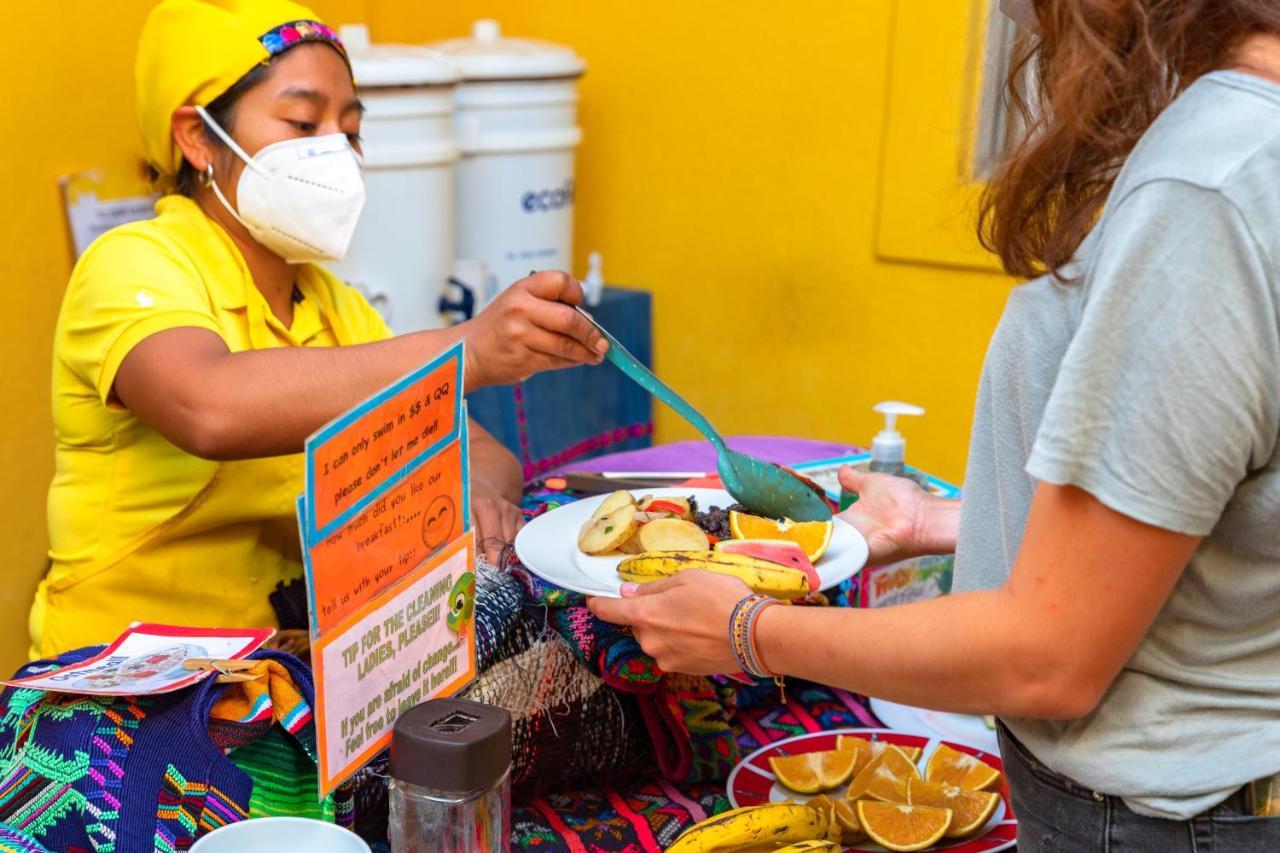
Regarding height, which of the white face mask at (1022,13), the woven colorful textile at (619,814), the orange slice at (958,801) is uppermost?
the white face mask at (1022,13)

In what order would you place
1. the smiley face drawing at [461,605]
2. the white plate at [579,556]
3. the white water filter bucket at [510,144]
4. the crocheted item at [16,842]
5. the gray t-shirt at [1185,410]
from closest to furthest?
the gray t-shirt at [1185,410], the crocheted item at [16,842], the smiley face drawing at [461,605], the white plate at [579,556], the white water filter bucket at [510,144]

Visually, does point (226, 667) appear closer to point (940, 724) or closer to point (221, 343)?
point (221, 343)

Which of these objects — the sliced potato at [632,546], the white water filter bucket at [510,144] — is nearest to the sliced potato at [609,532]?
the sliced potato at [632,546]

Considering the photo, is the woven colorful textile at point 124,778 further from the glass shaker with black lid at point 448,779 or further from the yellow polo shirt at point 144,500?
the yellow polo shirt at point 144,500

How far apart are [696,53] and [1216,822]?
316 cm

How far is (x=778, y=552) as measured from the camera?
4.51ft

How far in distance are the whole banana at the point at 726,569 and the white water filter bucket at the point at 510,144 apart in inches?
83.2

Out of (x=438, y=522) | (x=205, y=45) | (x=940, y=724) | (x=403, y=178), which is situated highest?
(x=205, y=45)

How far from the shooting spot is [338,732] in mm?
1086

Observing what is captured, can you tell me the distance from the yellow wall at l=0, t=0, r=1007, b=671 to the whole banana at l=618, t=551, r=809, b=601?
1.95m

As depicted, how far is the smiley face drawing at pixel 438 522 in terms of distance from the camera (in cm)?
118

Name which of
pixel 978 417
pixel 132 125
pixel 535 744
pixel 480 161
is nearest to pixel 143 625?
pixel 535 744

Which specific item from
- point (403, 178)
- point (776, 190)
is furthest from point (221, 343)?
point (776, 190)

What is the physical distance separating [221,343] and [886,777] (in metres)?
0.97
